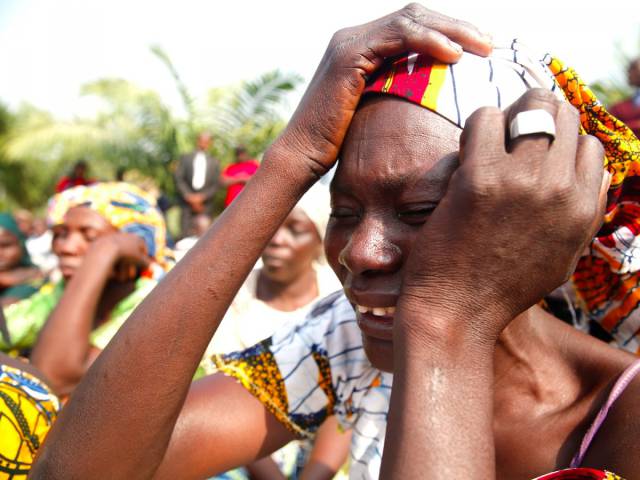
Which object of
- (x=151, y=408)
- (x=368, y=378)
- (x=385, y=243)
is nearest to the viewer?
(x=385, y=243)

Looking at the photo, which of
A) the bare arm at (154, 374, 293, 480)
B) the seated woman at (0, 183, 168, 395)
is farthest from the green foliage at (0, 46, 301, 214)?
the bare arm at (154, 374, 293, 480)

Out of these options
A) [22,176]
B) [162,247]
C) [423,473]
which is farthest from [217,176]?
[22,176]

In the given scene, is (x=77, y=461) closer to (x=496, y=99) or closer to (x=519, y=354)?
(x=519, y=354)

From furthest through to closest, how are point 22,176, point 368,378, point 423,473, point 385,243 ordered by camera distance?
point 22,176, point 368,378, point 385,243, point 423,473

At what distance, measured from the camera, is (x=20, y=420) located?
166 cm

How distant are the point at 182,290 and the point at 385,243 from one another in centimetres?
50

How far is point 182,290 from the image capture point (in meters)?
1.45

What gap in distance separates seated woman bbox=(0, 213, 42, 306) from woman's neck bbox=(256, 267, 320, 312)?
1910 mm

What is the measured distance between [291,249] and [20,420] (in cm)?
272

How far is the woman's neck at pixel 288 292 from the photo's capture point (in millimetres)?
4223

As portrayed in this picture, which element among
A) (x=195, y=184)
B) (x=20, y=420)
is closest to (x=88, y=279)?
(x=20, y=420)

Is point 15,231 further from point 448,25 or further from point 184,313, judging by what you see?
point 448,25

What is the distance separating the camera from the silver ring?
104 centimetres

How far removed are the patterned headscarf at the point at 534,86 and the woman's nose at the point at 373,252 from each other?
299mm
